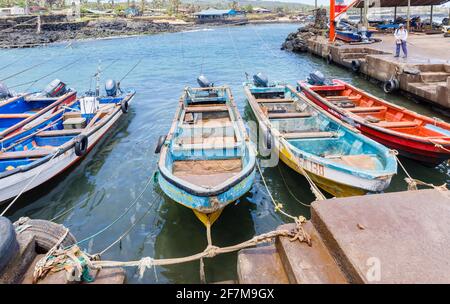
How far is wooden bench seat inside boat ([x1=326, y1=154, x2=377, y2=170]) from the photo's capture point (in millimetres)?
6973

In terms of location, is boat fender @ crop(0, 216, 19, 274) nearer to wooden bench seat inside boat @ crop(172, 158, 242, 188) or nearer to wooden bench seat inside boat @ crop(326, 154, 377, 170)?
wooden bench seat inside boat @ crop(172, 158, 242, 188)

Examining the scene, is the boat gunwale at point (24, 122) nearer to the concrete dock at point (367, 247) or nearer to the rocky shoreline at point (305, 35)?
the concrete dock at point (367, 247)

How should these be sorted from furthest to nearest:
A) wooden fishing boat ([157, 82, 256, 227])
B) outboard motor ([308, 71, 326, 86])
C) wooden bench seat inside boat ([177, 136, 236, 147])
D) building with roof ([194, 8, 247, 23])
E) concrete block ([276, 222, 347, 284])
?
building with roof ([194, 8, 247, 23]) → outboard motor ([308, 71, 326, 86]) → wooden bench seat inside boat ([177, 136, 236, 147]) → wooden fishing boat ([157, 82, 256, 227]) → concrete block ([276, 222, 347, 284])

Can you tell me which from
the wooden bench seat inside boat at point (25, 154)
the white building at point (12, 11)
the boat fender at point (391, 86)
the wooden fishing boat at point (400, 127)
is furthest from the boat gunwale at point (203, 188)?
the white building at point (12, 11)

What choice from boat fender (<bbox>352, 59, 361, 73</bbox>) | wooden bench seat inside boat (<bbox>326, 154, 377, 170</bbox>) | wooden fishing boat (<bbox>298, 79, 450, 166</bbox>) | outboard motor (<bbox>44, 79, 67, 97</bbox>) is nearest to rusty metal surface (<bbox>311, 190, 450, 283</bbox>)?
Result: wooden bench seat inside boat (<bbox>326, 154, 377, 170</bbox>)

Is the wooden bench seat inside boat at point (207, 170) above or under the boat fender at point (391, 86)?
under

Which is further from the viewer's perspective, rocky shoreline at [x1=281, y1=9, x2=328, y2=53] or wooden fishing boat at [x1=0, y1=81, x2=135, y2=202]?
rocky shoreline at [x1=281, y1=9, x2=328, y2=53]

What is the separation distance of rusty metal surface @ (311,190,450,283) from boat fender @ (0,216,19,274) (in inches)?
127

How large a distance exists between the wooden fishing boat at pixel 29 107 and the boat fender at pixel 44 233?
6.81 m

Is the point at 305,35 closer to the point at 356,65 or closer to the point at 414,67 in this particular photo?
the point at 356,65

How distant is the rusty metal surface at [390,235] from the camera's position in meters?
Result: 2.76

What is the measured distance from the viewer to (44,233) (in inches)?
157

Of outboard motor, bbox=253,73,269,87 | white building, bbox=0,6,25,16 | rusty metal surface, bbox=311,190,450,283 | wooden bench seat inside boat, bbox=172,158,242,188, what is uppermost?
white building, bbox=0,6,25,16
